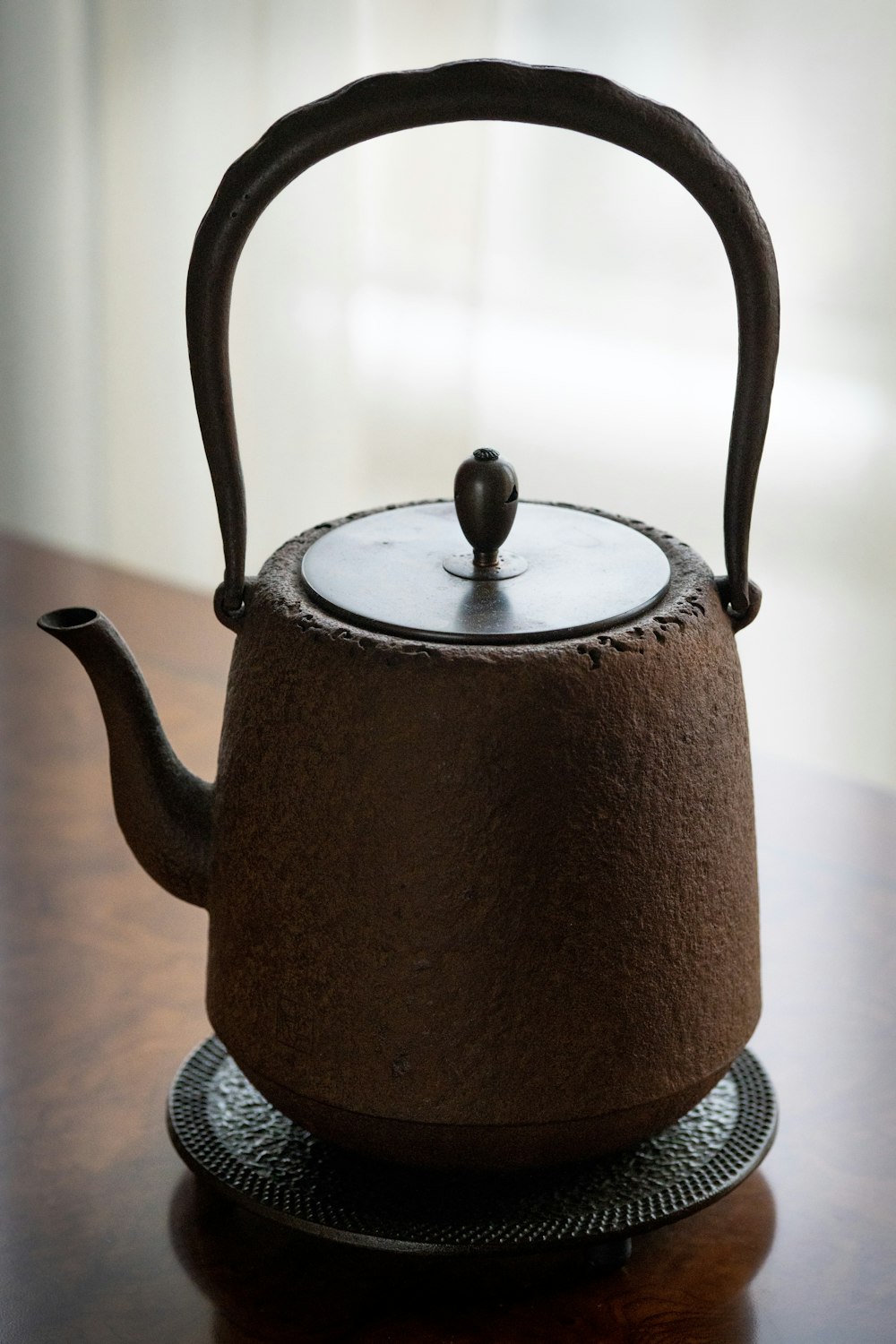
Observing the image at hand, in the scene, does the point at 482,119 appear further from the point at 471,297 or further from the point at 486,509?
the point at 471,297

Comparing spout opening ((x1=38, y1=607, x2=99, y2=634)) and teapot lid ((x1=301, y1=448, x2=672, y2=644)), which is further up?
teapot lid ((x1=301, y1=448, x2=672, y2=644))

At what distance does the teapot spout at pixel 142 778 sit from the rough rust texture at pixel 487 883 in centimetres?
7

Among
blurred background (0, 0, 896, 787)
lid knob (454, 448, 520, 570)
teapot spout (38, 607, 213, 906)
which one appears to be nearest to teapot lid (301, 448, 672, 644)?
lid knob (454, 448, 520, 570)

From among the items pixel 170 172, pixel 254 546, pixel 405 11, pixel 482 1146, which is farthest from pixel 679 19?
pixel 482 1146

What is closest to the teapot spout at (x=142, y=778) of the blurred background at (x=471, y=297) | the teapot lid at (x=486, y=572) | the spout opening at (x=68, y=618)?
the spout opening at (x=68, y=618)

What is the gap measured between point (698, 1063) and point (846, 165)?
4.39 ft

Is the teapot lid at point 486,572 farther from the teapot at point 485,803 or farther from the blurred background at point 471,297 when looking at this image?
the blurred background at point 471,297

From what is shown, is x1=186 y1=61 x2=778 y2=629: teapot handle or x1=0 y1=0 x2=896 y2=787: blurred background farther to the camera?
x1=0 y1=0 x2=896 y2=787: blurred background

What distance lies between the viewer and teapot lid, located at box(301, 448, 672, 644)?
1.99 ft

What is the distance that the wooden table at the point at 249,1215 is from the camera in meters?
0.63

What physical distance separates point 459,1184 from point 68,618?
31cm

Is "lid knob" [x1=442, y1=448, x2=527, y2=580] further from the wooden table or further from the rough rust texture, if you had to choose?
the wooden table

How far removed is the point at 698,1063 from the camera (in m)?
0.63

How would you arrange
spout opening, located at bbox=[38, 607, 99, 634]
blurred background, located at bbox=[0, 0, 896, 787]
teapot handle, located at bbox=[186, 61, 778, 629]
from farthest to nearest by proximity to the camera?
blurred background, located at bbox=[0, 0, 896, 787], spout opening, located at bbox=[38, 607, 99, 634], teapot handle, located at bbox=[186, 61, 778, 629]
